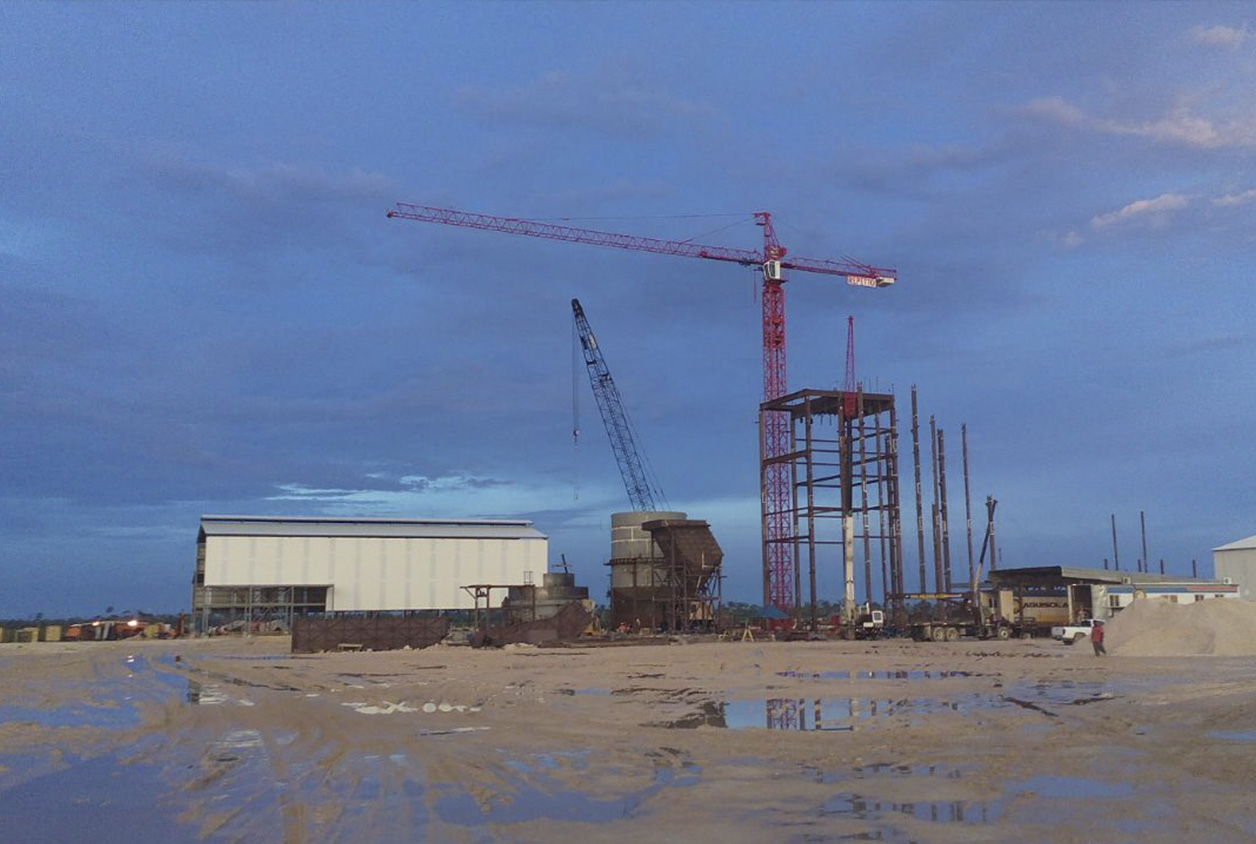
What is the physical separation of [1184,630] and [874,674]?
844 inches

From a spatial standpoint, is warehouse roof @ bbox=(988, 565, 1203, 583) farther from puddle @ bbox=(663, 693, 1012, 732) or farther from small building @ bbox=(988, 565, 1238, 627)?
puddle @ bbox=(663, 693, 1012, 732)

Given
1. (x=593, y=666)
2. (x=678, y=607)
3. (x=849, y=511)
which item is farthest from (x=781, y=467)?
(x=593, y=666)

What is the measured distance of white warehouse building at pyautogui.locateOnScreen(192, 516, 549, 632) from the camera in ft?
319

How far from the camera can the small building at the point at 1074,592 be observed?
71812 millimetres

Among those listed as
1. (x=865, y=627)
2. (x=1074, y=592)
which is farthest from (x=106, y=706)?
(x=1074, y=592)

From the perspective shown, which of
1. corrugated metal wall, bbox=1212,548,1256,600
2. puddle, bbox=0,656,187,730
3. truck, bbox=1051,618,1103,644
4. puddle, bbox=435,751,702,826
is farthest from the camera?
corrugated metal wall, bbox=1212,548,1256,600

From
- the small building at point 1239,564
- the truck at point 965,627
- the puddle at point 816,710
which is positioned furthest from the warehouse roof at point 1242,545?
the puddle at point 816,710

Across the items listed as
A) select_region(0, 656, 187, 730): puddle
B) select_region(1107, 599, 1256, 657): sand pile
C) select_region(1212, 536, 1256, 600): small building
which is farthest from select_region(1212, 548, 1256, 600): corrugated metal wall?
select_region(0, 656, 187, 730): puddle

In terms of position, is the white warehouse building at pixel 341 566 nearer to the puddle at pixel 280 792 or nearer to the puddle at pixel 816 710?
the puddle at pixel 816 710

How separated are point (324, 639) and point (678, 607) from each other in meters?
33.4

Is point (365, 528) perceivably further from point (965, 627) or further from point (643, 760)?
point (643, 760)

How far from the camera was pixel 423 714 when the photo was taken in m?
22.8

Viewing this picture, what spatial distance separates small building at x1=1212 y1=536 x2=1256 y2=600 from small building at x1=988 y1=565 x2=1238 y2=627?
1467 centimetres

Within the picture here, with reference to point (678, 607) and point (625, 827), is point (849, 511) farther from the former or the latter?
point (625, 827)
